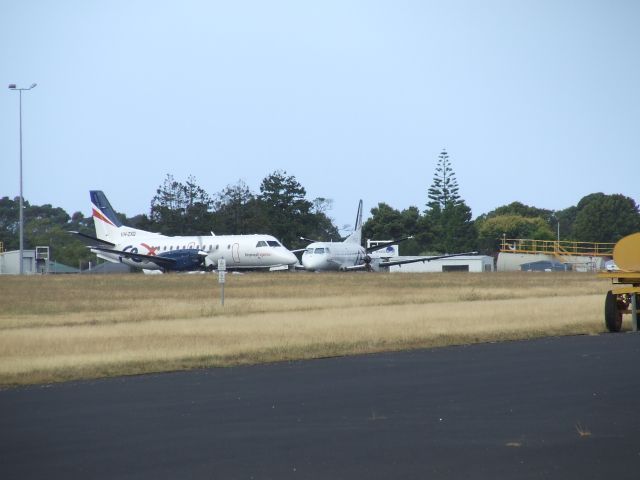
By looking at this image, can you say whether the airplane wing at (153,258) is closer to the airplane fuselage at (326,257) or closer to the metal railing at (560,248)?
the airplane fuselage at (326,257)

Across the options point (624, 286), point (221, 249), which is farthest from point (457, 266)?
point (624, 286)

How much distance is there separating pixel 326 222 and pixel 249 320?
120 metres

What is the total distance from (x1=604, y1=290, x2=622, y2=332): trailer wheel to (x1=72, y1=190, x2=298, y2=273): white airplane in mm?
41235

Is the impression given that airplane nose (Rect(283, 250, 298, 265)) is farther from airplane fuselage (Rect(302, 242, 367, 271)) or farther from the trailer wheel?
the trailer wheel

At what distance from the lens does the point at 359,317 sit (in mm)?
30172

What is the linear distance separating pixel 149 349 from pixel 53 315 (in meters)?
12.1

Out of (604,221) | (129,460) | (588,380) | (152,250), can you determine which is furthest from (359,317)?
(604,221)

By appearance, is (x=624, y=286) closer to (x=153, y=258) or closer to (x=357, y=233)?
(x=153, y=258)

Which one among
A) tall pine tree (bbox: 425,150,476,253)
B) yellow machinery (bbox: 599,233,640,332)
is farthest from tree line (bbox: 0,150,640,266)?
yellow machinery (bbox: 599,233,640,332)

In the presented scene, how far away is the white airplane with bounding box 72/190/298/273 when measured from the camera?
65.8 m

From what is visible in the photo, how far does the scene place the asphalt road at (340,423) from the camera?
9.16 metres

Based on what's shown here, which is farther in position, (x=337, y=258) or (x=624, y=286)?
(x=337, y=258)

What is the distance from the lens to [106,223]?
74.7m

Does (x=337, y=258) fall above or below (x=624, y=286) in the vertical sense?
above
